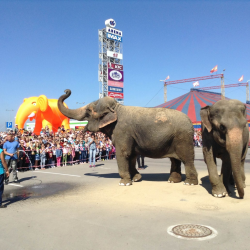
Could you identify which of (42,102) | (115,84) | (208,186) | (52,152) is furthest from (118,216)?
(115,84)

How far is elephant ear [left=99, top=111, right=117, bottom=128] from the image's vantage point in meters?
8.84

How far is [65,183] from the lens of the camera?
31.4ft

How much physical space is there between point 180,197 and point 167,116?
8.60 feet

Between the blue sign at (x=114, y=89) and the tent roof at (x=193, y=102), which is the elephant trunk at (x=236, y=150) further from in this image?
the blue sign at (x=114, y=89)

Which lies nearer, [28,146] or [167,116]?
[167,116]

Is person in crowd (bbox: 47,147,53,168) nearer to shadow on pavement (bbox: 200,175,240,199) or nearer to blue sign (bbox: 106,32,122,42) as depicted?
shadow on pavement (bbox: 200,175,240,199)

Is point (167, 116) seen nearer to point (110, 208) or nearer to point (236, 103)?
point (236, 103)

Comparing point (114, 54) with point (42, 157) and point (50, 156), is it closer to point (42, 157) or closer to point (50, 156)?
point (50, 156)

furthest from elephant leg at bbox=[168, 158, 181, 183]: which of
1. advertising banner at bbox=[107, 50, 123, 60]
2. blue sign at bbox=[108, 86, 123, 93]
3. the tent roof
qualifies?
advertising banner at bbox=[107, 50, 123, 60]

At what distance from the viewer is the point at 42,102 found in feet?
96.0

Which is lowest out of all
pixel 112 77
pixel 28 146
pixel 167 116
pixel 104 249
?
pixel 104 249

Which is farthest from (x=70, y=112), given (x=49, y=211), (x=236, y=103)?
(x=236, y=103)

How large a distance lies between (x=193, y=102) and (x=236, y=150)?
33391mm

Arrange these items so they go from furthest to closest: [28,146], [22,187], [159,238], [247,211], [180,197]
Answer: [28,146] → [22,187] → [180,197] → [247,211] → [159,238]
